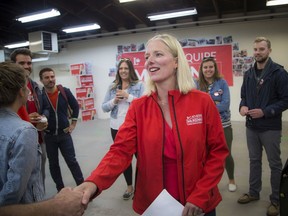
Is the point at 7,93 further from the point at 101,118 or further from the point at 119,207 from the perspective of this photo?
the point at 101,118

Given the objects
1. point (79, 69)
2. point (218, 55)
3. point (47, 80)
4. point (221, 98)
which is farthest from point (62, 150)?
point (79, 69)

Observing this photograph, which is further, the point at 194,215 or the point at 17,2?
the point at 17,2

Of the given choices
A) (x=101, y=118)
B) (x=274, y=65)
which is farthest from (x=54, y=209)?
(x=101, y=118)

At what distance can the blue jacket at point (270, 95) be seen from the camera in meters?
2.49

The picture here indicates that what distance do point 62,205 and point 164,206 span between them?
0.50m

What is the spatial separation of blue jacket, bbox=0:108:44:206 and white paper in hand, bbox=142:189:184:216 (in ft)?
2.05

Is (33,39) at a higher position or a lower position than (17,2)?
lower

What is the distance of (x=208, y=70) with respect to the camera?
305 cm

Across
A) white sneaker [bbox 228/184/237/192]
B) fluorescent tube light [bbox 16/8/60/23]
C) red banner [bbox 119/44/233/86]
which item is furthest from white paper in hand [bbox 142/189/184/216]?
red banner [bbox 119/44/233/86]

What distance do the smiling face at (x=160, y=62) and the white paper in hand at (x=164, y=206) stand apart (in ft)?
2.04

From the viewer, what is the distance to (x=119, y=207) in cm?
294

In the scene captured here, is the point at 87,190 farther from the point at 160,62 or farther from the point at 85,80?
the point at 85,80

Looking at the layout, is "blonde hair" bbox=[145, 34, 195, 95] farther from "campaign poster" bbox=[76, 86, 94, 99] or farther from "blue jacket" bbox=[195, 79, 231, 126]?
"campaign poster" bbox=[76, 86, 94, 99]

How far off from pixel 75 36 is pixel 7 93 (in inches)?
375
